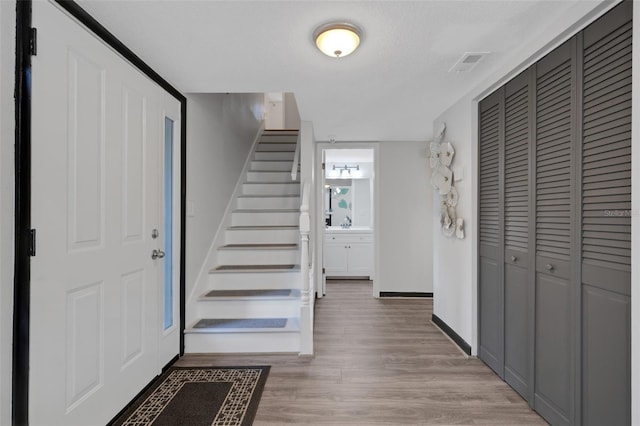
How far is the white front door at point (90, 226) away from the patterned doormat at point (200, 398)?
10 centimetres

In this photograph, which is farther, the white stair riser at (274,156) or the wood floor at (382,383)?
the white stair riser at (274,156)

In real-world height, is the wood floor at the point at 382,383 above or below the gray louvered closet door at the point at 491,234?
below

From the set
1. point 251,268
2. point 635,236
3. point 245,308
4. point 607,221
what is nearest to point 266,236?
point 251,268

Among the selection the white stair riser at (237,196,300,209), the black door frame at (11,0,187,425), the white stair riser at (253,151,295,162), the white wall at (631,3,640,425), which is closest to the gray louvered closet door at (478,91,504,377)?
the white wall at (631,3,640,425)

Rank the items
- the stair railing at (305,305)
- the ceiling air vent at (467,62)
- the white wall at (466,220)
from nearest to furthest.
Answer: the ceiling air vent at (467,62) → the white wall at (466,220) → the stair railing at (305,305)

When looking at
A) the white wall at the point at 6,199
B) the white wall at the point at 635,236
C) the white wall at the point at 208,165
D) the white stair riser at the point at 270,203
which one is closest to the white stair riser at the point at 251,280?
the white wall at the point at 208,165

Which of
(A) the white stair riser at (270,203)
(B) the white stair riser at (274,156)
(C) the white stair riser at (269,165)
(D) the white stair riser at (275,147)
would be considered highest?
(D) the white stair riser at (275,147)

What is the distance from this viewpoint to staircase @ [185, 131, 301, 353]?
2621 mm

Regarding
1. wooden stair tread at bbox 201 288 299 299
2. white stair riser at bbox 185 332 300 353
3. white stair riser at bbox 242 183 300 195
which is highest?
white stair riser at bbox 242 183 300 195

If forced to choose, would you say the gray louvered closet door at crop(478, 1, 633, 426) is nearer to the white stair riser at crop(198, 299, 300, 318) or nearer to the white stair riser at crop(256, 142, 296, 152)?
the white stair riser at crop(198, 299, 300, 318)

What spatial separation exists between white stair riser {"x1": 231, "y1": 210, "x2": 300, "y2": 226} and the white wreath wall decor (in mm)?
1593

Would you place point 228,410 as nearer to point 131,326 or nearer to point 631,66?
point 131,326

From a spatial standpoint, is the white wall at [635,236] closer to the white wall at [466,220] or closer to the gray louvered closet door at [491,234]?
the white wall at [466,220]

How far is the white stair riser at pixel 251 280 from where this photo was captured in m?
3.06
